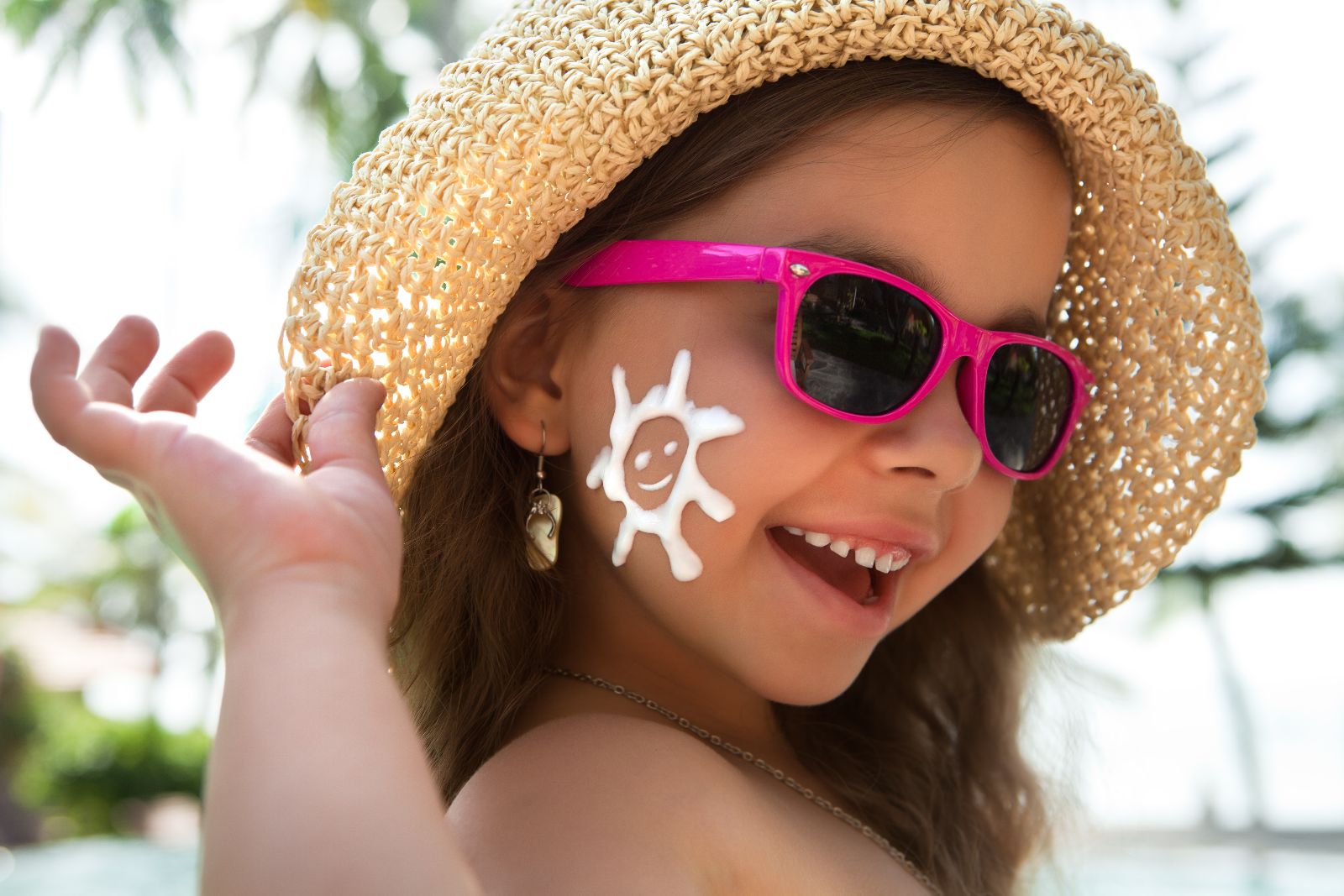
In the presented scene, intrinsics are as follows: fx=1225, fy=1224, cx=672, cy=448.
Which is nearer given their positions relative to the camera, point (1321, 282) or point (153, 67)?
point (1321, 282)

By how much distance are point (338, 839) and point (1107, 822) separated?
2862mm

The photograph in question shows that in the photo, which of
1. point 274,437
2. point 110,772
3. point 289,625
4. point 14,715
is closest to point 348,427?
point 274,437

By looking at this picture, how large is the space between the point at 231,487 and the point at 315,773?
0.32 meters

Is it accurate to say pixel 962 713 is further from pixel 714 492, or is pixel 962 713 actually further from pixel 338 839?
pixel 338 839

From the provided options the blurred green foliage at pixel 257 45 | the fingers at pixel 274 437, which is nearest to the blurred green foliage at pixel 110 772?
the blurred green foliage at pixel 257 45

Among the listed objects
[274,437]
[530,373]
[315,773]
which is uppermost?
[530,373]

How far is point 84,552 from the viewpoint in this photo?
2720 cm

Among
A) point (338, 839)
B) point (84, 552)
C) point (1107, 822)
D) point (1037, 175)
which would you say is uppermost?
point (1037, 175)

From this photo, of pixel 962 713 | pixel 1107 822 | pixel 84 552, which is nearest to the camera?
pixel 962 713

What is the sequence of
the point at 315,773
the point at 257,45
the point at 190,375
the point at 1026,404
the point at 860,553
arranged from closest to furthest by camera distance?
the point at 315,773
the point at 190,375
the point at 860,553
the point at 1026,404
the point at 257,45

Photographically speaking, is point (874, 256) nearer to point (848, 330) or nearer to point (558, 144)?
point (848, 330)

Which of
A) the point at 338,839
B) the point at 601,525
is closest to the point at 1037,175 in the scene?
the point at 601,525

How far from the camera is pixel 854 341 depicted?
1521mm

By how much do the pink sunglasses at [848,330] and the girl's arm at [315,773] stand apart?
0.65 meters
